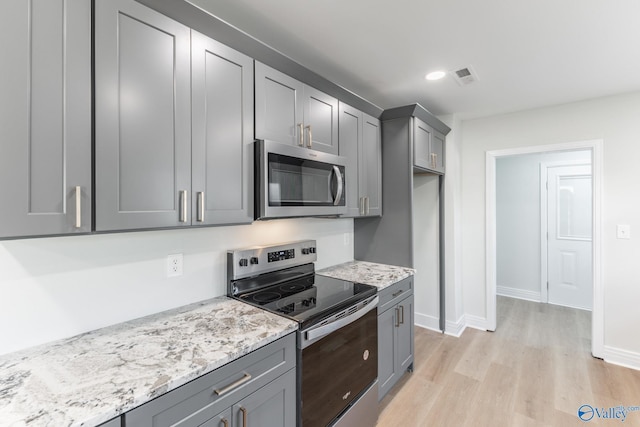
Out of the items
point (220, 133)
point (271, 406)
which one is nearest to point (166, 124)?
point (220, 133)

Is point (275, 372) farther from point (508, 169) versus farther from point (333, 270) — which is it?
point (508, 169)

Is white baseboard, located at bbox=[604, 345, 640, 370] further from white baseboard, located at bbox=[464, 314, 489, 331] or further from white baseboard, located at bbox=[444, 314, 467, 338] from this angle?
white baseboard, located at bbox=[444, 314, 467, 338]

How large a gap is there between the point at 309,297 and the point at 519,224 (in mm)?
4086

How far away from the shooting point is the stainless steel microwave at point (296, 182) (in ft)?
5.35

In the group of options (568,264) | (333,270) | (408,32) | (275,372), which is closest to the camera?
(275,372)

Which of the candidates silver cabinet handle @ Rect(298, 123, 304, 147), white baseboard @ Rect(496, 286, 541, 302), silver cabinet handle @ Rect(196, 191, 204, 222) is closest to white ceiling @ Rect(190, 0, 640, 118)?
silver cabinet handle @ Rect(298, 123, 304, 147)

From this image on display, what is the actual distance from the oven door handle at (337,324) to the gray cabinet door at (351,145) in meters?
0.72

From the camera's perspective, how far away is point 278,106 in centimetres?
176

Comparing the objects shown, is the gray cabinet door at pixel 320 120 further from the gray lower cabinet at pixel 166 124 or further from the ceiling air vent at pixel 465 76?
the ceiling air vent at pixel 465 76

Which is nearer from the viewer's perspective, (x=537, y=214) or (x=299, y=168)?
(x=299, y=168)

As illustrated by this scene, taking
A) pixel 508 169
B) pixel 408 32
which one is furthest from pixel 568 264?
pixel 408 32

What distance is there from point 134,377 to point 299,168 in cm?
130

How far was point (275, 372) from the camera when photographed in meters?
1.30

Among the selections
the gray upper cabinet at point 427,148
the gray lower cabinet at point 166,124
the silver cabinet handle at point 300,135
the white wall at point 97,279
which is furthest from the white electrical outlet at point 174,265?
the gray upper cabinet at point 427,148
